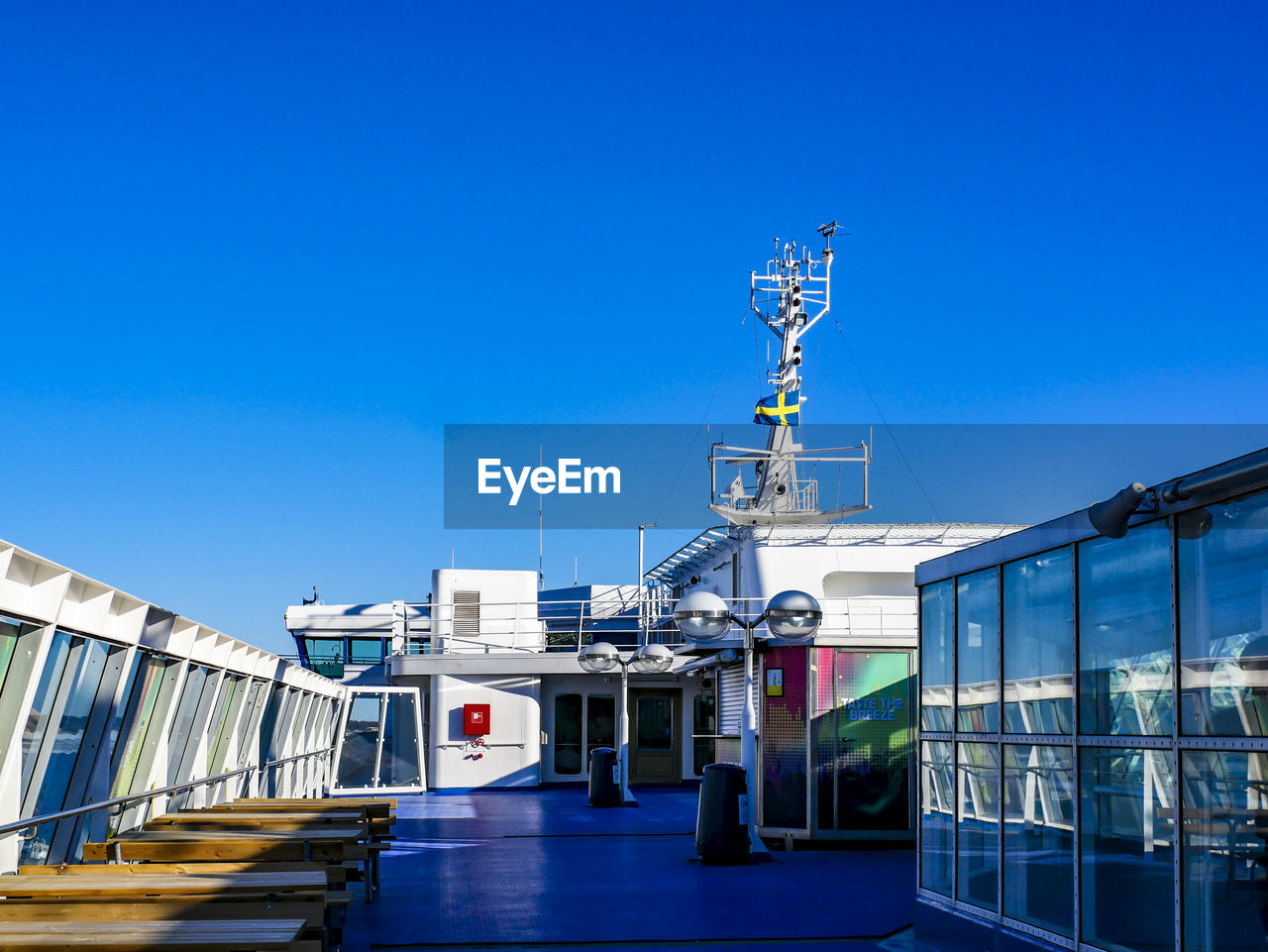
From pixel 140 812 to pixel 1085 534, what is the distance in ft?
25.4

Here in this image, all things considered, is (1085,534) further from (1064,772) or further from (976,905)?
(976,905)

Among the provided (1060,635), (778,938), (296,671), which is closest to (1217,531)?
(1060,635)

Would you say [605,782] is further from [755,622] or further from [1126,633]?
[1126,633]

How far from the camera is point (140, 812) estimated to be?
11055mm

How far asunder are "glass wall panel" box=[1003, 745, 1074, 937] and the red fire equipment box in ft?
62.9

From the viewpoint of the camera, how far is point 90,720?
921 centimetres

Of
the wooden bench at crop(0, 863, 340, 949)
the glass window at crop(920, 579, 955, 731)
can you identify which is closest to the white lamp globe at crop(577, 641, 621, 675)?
the glass window at crop(920, 579, 955, 731)

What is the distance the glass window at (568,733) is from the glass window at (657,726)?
136cm

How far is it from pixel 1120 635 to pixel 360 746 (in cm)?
2036

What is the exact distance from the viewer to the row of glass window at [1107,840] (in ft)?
21.6

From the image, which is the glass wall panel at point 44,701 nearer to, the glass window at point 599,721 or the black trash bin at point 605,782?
the black trash bin at point 605,782

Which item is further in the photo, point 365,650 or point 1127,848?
point 365,650

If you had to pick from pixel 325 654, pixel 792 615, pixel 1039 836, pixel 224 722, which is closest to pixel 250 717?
pixel 224 722

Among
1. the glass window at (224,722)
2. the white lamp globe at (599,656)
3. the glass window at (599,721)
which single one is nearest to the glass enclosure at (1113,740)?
the glass window at (224,722)
